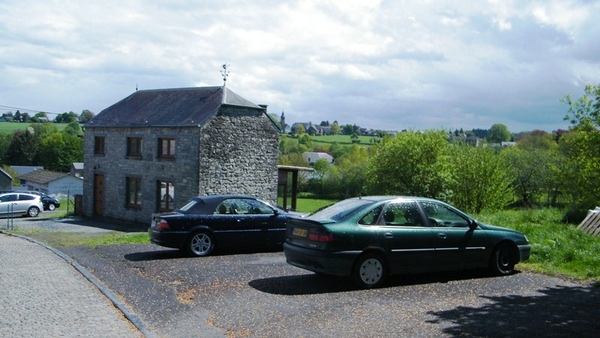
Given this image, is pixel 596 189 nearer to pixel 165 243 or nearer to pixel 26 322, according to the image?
pixel 165 243

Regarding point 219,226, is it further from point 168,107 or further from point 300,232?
point 168,107

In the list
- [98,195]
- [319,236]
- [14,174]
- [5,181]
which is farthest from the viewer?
[14,174]

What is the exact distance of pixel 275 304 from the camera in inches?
331

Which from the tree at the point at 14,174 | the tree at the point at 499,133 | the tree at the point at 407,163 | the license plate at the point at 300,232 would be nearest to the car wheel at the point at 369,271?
the license plate at the point at 300,232

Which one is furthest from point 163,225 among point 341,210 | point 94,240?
point 94,240

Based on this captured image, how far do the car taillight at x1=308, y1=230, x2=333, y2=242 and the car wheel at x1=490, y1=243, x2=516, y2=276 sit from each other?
3.19 m

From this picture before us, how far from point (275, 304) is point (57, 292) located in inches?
147

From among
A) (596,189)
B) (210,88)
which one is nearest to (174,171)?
(210,88)

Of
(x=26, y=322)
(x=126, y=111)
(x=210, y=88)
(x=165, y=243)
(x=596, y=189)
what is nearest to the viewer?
(x=26, y=322)

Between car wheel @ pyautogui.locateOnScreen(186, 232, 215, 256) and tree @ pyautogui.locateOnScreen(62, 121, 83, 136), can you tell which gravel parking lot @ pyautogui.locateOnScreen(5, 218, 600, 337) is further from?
tree @ pyautogui.locateOnScreen(62, 121, 83, 136)

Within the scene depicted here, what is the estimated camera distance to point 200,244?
13.4 metres

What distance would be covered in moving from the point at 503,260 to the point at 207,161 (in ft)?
64.5

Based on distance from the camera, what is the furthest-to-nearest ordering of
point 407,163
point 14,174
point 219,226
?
1. point 14,174
2. point 407,163
3. point 219,226

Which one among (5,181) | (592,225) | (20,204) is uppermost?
(592,225)
